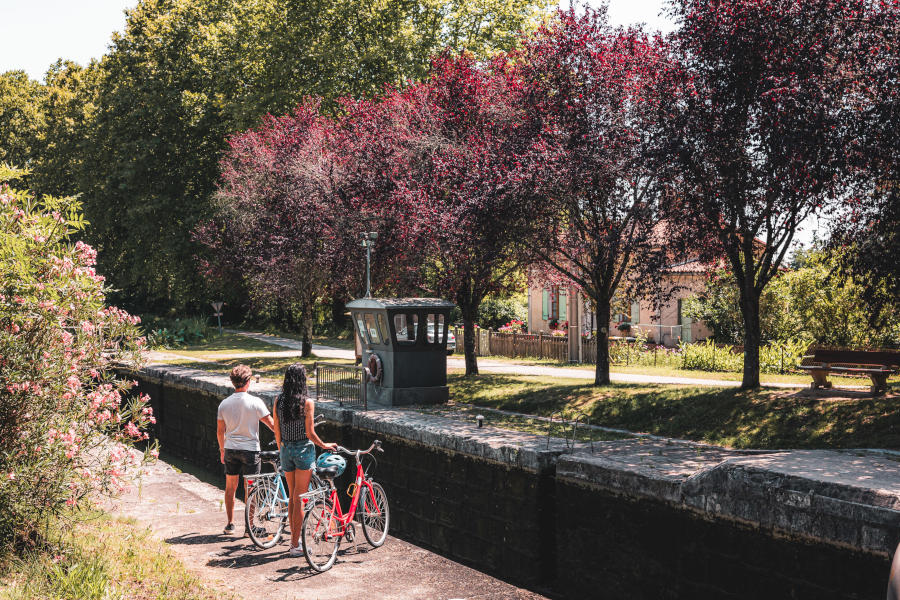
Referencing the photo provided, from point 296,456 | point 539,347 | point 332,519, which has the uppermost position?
point 539,347

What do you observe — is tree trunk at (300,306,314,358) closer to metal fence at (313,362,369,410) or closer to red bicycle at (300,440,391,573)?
metal fence at (313,362,369,410)

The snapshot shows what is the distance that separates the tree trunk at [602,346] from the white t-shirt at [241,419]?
8226mm

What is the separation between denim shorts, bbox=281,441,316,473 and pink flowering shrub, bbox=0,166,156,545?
4.39 feet

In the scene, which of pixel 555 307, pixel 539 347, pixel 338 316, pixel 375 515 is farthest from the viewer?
pixel 338 316

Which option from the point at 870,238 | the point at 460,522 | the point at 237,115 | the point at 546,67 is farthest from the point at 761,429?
the point at 237,115

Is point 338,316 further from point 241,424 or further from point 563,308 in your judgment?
point 241,424

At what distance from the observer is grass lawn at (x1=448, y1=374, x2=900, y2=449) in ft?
34.1

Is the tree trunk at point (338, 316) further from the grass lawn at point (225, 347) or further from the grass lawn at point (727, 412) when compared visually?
the grass lawn at point (727, 412)

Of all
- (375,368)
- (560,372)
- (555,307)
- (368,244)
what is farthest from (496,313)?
(375,368)

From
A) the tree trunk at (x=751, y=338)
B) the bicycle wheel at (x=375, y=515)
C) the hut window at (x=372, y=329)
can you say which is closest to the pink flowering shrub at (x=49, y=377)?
the bicycle wheel at (x=375, y=515)

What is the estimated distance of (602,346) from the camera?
52.5 feet

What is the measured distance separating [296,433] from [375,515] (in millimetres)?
1647

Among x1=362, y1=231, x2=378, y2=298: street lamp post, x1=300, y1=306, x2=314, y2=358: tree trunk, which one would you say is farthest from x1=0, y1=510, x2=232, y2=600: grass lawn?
x1=300, y1=306, x2=314, y2=358: tree trunk

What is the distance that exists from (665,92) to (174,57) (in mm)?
27707
